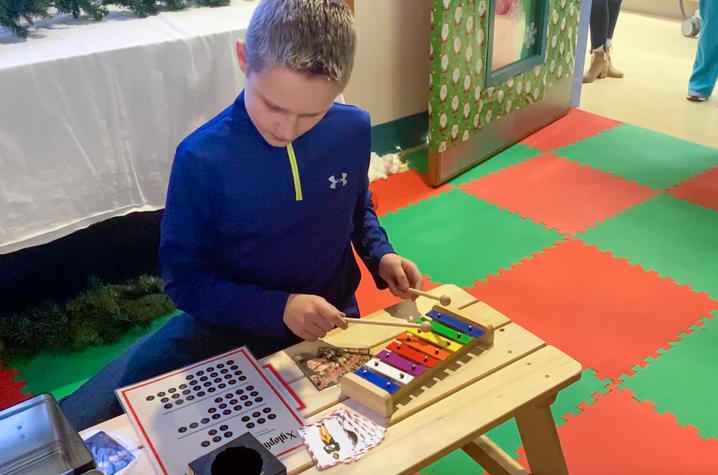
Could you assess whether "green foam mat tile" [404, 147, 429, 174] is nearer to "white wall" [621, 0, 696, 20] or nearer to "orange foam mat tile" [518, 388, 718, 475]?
"orange foam mat tile" [518, 388, 718, 475]

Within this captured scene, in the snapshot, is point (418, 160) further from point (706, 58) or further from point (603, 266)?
point (706, 58)

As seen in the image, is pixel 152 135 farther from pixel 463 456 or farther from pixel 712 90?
pixel 712 90

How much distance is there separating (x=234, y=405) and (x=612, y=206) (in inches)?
74.8

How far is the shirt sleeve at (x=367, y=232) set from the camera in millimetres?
1208

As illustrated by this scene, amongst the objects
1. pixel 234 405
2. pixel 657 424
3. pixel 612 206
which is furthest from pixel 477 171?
pixel 234 405

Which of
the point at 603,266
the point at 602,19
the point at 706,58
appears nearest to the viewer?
the point at 603,266

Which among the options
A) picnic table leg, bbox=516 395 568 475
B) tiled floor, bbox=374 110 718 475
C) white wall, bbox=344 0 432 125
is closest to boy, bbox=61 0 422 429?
picnic table leg, bbox=516 395 568 475

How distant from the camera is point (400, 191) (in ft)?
8.41

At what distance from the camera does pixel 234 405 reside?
0.91 metres

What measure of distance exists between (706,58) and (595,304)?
2066mm

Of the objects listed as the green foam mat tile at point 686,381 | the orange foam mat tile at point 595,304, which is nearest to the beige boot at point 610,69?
the orange foam mat tile at point 595,304

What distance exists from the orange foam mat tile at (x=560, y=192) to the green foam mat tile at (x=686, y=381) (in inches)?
24.6

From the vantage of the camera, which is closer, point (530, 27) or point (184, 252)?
point (184, 252)

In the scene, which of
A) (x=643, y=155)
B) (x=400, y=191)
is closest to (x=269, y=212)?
(x=400, y=191)
